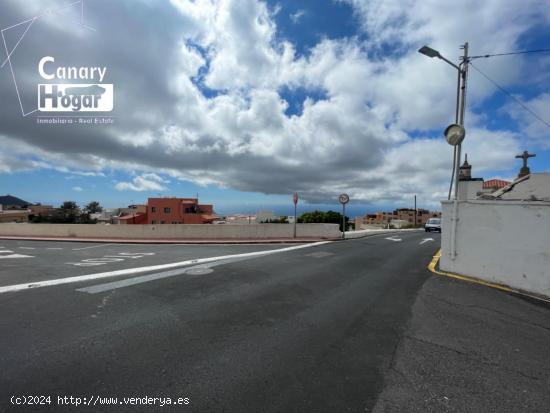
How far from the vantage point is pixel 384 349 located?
324 cm

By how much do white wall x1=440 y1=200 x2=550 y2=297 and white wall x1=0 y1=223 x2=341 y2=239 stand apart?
11.1 metres

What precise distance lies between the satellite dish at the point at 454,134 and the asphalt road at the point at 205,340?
13.8 feet

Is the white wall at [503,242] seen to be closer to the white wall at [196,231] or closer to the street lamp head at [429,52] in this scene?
the street lamp head at [429,52]

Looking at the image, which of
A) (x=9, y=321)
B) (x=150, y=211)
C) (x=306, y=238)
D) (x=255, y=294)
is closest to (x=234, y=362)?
(x=255, y=294)

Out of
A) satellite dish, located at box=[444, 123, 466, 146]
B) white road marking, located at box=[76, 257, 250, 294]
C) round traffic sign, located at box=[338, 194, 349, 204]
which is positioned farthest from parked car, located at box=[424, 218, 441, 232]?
white road marking, located at box=[76, 257, 250, 294]

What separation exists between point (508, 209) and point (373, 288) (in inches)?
148

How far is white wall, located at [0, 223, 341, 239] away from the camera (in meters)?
17.2

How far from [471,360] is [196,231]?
1604cm

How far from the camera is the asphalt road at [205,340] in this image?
2398 millimetres

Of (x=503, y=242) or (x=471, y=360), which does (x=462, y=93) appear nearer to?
(x=503, y=242)

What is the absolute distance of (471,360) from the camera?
120 inches

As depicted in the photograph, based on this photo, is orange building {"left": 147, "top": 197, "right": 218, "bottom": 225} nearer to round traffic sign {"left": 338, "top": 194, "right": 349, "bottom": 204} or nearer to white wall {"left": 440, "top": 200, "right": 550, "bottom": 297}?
round traffic sign {"left": 338, "top": 194, "right": 349, "bottom": 204}

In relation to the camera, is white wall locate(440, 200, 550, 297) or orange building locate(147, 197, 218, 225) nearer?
white wall locate(440, 200, 550, 297)

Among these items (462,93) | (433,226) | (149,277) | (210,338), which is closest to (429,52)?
(462,93)
